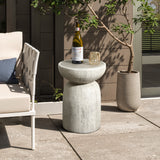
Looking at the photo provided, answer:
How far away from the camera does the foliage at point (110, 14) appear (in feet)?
12.9

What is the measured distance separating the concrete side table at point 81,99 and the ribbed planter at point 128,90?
0.66 m

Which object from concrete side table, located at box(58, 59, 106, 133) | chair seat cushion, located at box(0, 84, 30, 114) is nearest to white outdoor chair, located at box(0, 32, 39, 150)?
chair seat cushion, located at box(0, 84, 30, 114)

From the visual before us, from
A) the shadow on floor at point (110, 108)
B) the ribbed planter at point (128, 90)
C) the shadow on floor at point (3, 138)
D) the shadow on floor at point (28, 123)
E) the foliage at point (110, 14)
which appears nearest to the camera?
the shadow on floor at point (3, 138)

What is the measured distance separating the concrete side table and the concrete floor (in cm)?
9

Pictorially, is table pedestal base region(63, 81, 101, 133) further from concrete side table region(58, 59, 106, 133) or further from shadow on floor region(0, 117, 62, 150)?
shadow on floor region(0, 117, 62, 150)

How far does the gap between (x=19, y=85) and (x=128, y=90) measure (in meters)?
1.26

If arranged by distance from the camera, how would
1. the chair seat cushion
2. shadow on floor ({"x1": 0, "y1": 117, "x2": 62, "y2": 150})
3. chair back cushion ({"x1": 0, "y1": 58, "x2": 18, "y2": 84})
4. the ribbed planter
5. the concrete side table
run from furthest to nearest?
the ribbed planter → shadow on floor ({"x1": 0, "y1": 117, "x2": 62, "y2": 150}) → chair back cushion ({"x1": 0, "y1": 58, "x2": 18, "y2": 84}) → the concrete side table → the chair seat cushion

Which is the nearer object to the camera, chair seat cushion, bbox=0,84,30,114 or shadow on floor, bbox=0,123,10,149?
chair seat cushion, bbox=0,84,30,114

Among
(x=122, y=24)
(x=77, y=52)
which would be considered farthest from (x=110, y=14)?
(x=77, y=52)

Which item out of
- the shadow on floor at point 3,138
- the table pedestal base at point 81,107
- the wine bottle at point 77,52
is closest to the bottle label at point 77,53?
the wine bottle at point 77,52

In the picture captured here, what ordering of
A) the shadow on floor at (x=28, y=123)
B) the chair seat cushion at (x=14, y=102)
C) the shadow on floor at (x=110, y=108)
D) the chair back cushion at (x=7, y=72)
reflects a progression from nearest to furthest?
the chair seat cushion at (x=14, y=102), the chair back cushion at (x=7, y=72), the shadow on floor at (x=28, y=123), the shadow on floor at (x=110, y=108)

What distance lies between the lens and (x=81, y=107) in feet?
11.2

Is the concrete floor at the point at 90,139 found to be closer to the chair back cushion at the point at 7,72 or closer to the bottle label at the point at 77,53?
the chair back cushion at the point at 7,72

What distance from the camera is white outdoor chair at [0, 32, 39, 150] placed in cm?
293
